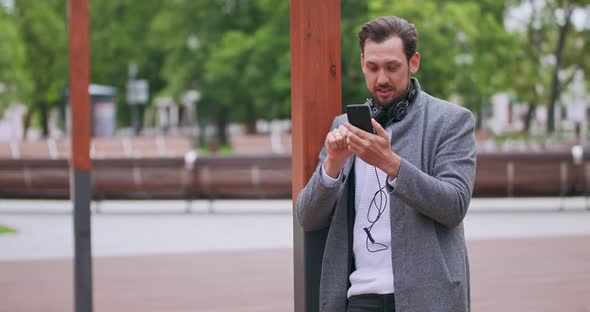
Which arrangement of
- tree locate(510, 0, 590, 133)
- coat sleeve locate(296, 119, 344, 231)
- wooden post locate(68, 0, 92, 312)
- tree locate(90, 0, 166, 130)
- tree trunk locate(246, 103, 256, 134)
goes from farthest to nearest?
tree locate(90, 0, 166, 130), tree trunk locate(246, 103, 256, 134), tree locate(510, 0, 590, 133), wooden post locate(68, 0, 92, 312), coat sleeve locate(296, 119, 344, 231)

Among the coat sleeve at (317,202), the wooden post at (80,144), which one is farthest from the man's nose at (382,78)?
the wooden post at (80,144)

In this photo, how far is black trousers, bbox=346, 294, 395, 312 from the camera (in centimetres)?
252

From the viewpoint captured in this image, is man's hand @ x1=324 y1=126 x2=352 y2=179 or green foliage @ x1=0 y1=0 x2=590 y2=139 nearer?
man's hand @ x1=324 y1=126 x2=352 y2=179

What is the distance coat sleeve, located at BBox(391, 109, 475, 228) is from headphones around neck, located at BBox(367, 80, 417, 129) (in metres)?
0.15

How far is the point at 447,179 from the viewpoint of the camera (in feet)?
8.04

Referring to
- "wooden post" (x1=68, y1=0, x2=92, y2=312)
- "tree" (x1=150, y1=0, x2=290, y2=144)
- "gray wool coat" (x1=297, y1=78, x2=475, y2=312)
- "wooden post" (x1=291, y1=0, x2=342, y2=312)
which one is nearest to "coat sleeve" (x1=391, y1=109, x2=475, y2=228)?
"gray wool coat" (x1=297, y1=78, x2=475, y2=312)

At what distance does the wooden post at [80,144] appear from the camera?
4523 millimetres

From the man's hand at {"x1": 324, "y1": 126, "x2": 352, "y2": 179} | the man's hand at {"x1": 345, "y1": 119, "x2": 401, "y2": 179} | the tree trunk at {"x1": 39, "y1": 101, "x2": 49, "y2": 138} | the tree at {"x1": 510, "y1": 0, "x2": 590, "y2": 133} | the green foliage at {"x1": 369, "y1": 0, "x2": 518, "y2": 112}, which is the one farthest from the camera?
the tree trunk at {"x1": 39, "y1": 101, "x2": 49, "y2": 138}

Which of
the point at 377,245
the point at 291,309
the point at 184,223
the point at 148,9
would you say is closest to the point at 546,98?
the point at 148,9

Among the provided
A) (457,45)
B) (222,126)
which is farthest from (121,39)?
(457,45)

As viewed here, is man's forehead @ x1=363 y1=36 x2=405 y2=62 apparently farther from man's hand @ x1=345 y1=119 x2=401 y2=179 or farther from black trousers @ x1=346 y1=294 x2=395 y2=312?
black trousers @ x1=346 y1=294 x2=395 y2=312

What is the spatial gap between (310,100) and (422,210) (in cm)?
84

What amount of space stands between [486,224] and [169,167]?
5798mm

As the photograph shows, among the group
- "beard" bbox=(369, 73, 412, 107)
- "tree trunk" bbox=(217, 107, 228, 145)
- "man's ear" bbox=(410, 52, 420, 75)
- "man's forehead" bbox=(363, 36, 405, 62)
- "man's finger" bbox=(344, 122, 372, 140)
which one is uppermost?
"man's forehead" bbox=(363, 36, 405, 62)
